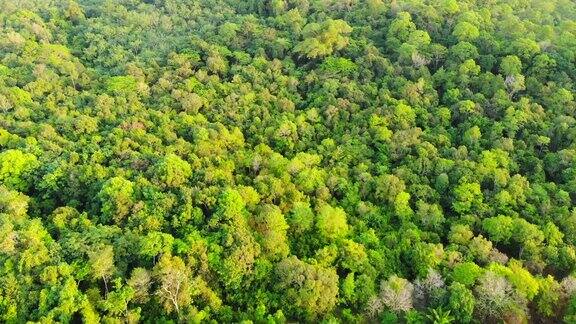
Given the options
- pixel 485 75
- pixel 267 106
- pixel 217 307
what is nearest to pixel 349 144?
pixel 267 106

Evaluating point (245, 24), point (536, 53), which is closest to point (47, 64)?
point (245, 24)

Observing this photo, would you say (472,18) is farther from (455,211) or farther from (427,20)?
(455,211)

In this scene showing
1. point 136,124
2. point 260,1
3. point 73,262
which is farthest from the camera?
point 260,1

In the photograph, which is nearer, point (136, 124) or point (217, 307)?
point (217, 307)

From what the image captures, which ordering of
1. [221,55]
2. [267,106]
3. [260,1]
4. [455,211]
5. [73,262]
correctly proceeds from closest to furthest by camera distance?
[73,262] < [455,211] < [267,106] < [221,55] < [260,1]

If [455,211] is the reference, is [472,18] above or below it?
above

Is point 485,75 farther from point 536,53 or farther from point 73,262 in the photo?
point 73,262
